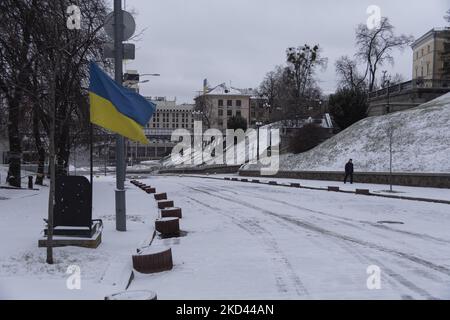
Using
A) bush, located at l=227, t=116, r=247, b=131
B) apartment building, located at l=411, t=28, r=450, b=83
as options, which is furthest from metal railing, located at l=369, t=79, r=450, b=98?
bush, located at l=227, t=116, r=247, b=131

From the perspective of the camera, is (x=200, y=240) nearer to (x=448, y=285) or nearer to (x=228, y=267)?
(x=228, y=267)

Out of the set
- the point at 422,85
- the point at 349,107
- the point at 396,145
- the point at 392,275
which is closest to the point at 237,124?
the point at 349,107

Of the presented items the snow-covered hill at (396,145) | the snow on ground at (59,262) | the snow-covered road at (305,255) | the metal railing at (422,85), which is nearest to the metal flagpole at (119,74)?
the snow on ground at (59,262)

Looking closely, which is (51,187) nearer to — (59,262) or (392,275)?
(59,262)

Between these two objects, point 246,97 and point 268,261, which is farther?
point 246,97

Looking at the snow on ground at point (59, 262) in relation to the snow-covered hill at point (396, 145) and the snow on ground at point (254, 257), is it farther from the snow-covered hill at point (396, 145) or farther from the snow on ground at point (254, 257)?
the snow-covered hill at point (396, 145)

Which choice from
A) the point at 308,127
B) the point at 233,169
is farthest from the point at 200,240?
the point at 233,169

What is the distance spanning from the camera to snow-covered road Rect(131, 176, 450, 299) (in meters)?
7.30

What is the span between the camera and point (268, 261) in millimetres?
9258

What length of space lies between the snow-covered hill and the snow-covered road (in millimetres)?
18333

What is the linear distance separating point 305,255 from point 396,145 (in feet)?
103

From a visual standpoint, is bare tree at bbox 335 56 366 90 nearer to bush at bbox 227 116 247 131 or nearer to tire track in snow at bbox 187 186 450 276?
bush at bbox 227 116 247 131

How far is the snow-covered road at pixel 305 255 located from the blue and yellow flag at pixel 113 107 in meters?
2.60
